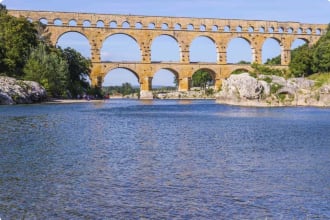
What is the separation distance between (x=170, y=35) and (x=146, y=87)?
8434 millimetres

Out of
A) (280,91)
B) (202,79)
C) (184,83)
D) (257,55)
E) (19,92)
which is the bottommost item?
(280,91)

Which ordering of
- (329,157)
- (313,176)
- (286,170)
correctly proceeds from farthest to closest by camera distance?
(329,157), (286,170), (313,176)

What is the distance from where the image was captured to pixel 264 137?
838 inches

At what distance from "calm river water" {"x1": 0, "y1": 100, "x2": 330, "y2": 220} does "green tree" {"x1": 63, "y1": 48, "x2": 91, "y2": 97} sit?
44.1 metres

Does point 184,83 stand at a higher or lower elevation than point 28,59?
lower

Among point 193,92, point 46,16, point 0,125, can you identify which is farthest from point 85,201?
point 193,92

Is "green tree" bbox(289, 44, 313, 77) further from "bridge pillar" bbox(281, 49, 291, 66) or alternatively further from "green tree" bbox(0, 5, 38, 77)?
"green tree" bbox(0, 5, 38, 77)

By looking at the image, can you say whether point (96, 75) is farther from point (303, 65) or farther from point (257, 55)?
point (303, 65)

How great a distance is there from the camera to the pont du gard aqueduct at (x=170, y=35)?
76.2 metres

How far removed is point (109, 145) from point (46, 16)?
60.2 m

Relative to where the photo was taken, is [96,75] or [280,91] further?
[96,75]

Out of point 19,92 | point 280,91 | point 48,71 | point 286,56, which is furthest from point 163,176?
point 286,56

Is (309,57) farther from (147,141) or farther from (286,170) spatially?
(286,170)

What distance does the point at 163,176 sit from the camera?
12.3m
